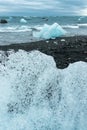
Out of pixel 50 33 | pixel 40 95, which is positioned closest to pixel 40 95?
pixel 40 95

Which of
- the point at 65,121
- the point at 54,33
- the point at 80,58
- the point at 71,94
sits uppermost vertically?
the point at 71,94

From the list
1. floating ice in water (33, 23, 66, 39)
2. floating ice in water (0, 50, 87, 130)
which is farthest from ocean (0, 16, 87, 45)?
floating ice in water (0, 50, 87, 130)

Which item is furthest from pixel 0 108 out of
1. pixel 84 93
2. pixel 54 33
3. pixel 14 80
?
pixel 54 33

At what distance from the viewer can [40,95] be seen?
3.67m

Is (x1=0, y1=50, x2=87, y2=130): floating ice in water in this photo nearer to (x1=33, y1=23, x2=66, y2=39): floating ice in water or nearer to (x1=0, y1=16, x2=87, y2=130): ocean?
(x1=0, y1=16, x2=87, y2=130): ocean

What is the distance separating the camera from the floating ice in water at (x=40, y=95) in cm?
353

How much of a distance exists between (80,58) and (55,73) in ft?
14.4

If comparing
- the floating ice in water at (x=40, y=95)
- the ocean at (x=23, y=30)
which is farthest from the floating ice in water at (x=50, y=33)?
the floating ice in water at (x=40, y=95)

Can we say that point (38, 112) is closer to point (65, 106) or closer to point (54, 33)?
point (65, 106)

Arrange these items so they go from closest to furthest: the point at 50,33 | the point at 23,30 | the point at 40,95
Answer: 1. the point at 40,95
2. the point at 50,33
3. the point at 23,30

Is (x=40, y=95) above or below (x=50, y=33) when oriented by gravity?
above

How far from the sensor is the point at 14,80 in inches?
147

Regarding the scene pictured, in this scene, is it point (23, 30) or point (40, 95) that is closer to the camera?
point (40, 95)

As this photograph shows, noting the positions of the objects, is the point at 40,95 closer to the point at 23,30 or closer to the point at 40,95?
the point at 40,95
